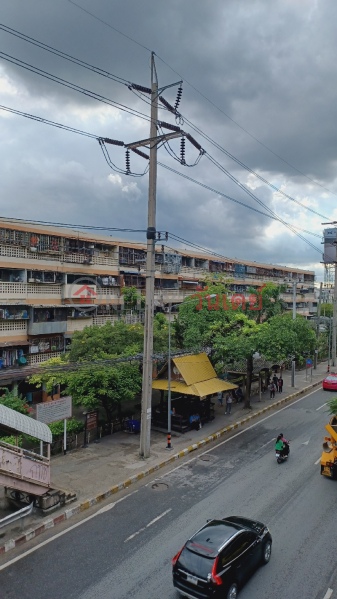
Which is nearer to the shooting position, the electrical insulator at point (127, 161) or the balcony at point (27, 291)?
the electrical insulator at point (127, 161)

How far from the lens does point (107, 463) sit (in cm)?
1602

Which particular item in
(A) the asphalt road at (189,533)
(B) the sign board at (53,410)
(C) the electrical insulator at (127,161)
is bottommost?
(A) the asphalt road at (189,533)

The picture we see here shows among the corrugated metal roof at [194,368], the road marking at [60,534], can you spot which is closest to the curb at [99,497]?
the road marking at [60,534]

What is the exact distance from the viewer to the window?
313 inches

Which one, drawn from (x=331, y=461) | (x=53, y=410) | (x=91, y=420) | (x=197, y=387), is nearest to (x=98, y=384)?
(x=91, y=420)

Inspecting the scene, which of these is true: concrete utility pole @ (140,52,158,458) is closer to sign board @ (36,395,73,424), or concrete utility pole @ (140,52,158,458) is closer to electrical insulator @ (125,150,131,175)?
electrical insulator @ (125,150,131,175)

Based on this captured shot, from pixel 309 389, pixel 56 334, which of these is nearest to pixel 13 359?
pixel 56 334

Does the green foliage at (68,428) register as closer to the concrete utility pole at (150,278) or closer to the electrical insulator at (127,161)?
the concrete utility pole at (150,278)

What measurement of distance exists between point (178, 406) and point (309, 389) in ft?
49.8

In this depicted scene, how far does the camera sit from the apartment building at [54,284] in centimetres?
2430

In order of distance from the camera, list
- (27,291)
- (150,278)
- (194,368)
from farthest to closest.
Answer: (27,291) < (194,368) < (150,278)

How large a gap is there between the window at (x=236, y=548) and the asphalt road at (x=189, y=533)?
0.81 m

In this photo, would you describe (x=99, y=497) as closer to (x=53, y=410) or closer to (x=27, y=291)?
(x=53, y=410)

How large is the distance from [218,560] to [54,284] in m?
21.8
